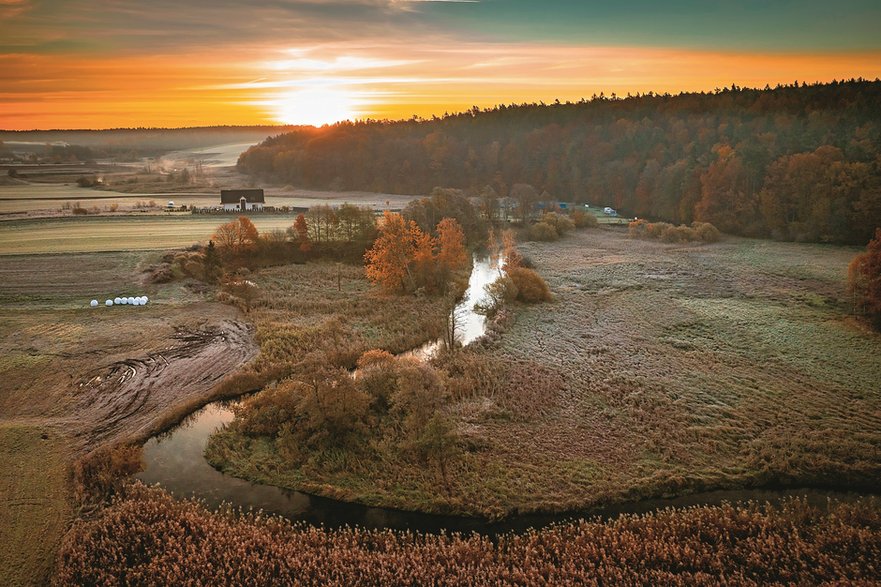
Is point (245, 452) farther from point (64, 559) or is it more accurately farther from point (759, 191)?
point (759, 191)

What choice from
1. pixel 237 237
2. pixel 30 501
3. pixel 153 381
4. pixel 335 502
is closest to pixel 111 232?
pixel 237 237

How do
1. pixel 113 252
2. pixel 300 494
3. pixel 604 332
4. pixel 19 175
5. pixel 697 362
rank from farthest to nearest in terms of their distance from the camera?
1. pixel 19 175
2. pixel 113 252
3. pixel 604 332
4. pixel 697 362
5. pixel 300 494

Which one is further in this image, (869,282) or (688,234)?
(688,234)

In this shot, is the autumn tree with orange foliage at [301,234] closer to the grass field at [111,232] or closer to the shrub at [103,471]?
the grass field at [111,232]

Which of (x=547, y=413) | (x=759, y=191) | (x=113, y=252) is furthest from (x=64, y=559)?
(x=759, y=191)

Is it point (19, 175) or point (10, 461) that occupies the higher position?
point (19, 175)

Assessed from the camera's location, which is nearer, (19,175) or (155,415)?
(155,415)

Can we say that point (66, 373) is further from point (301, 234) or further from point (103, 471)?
point (301, 234)

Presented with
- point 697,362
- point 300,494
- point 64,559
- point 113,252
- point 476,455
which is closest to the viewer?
point 64,559
